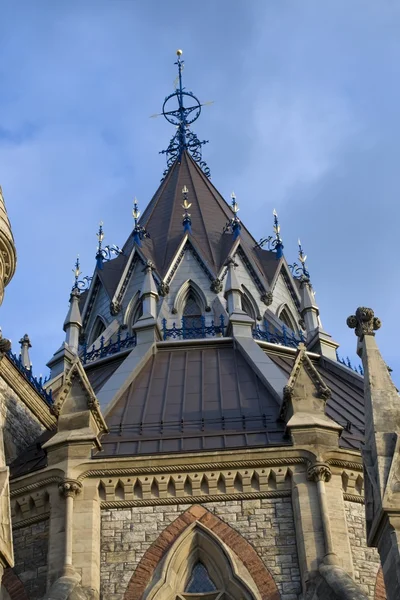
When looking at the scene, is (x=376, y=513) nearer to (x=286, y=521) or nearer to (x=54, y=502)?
(x=286, y=521)

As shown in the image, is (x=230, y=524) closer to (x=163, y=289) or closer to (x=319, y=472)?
(x=319, y=472)

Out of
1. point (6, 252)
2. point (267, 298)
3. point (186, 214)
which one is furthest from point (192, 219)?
point (6, 252)

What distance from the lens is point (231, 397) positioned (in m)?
20.0

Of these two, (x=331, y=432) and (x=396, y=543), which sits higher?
(x=331, y=432)

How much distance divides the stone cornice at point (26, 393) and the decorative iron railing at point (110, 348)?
11.6 ft

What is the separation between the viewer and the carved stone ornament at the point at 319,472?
16.8m

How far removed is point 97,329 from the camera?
94.0ft

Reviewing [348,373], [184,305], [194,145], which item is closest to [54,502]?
[348,373]

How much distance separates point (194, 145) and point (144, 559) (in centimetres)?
2260

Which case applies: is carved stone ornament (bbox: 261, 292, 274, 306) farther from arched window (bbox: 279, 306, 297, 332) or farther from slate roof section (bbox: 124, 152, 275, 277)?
slate roof section (bbox: 124, 152, 275, 277)

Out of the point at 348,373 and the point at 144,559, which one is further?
the point at 348,373

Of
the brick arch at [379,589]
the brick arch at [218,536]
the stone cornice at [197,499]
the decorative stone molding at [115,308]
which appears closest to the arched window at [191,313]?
the decorative stone molding at [115,308]

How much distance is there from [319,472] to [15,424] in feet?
24.1

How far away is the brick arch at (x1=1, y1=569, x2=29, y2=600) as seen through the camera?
16.4 meters
